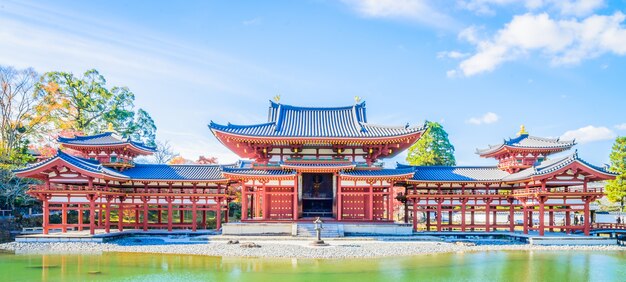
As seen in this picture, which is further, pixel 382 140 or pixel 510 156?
pixel 510 156

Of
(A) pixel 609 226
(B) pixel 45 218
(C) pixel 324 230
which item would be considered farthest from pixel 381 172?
(B) pixel 45 218

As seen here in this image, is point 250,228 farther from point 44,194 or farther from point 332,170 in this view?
point 44,194

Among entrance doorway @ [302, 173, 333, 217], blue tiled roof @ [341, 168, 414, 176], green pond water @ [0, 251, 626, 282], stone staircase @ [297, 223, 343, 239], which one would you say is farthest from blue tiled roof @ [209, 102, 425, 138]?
green pond water @ [0, 251, 626, 282]

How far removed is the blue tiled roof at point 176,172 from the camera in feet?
86.0

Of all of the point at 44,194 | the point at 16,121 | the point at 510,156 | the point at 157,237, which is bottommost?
the point at 157,237

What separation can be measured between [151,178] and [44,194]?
5.42 m

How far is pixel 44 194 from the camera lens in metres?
23.6

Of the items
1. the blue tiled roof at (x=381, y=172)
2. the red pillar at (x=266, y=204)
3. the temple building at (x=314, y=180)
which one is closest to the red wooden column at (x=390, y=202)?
the temple building at (x=314, y=180)

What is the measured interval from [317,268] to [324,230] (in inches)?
323

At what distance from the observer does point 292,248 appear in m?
19.8

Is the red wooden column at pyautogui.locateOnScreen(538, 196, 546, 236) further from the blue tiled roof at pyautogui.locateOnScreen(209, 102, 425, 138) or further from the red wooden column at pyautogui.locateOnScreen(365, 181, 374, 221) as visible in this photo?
the red wooden column at pyautogui.locateOnScreen(365, 181, 374, 221)

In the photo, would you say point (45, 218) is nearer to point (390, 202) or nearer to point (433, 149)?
point (390, 202)

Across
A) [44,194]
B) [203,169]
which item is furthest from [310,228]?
[44,194]

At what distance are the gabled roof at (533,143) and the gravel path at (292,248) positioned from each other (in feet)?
21.5
